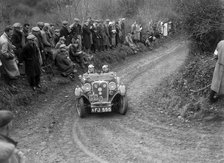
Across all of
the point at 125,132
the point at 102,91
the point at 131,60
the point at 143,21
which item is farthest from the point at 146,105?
the point at 143,21

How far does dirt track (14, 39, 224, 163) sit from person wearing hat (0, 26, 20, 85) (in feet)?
4.24

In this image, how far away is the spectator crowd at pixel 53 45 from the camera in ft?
34.2

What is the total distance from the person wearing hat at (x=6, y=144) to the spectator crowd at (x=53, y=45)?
6.70 meters

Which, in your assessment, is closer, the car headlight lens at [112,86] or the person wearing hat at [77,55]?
the car headlight lens at [112,86]

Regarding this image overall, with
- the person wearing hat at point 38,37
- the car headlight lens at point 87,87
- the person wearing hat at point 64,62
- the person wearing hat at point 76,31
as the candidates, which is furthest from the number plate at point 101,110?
the person wearing hat at point 76,31

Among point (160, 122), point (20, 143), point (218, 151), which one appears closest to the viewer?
point (218, 151)

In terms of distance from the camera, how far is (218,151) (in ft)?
22.3

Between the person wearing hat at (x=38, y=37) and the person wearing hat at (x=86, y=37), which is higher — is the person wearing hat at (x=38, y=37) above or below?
above

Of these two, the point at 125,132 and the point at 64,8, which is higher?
the point at 64,8

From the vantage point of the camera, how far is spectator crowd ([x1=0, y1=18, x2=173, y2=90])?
34.2 feet

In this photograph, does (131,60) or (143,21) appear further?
(143,21)

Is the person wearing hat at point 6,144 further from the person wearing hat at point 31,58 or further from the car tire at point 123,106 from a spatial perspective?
the person wearing hat at point 31,58

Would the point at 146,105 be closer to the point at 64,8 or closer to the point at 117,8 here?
the point at 64,8

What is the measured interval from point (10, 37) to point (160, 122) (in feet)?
19.3
